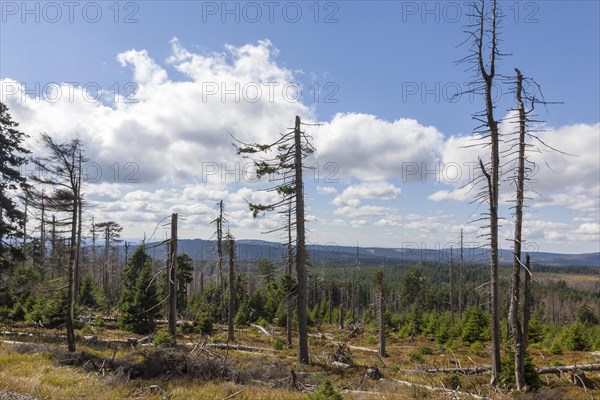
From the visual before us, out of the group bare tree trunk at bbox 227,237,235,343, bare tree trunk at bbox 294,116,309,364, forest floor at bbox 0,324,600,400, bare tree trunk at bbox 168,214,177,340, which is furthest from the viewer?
bare tree trunk at bbox 227,237,235,343

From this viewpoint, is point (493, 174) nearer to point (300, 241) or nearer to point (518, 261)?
point (518, 261)

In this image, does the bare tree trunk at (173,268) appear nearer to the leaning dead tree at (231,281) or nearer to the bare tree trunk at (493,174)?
the leaning dead tree at (231,281)

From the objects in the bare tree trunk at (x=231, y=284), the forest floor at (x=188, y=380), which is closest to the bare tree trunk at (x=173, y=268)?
the bare tree trunk at (x=231, y=284)

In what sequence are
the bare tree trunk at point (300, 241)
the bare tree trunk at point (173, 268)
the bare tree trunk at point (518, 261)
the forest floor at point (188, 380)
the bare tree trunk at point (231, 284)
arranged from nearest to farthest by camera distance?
1. the forest floor at point (188, 380)
2. the bare tree trunk at point (518, 261)
3. the bare tree trunk at point (300, 241)
4. the bare tree trunk at point (173, 268)
5. the bare tree trunk at point (231, 284)

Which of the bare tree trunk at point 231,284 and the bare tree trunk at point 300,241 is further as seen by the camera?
the bare tree trunk at point 231,284

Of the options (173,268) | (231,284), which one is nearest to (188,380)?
(173,268)

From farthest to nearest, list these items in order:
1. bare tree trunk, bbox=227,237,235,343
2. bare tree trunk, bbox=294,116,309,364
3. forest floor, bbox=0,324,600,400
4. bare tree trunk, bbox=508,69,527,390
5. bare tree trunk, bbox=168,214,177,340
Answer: bare tree trunk, bbox=227,237,235,343
bare tree trunk, bbox=168,214,177,340
bare tree trunk, bbox=294,116,309,364
bare tree trunk, bbox=508,69,527,390
forest floor, bbox=0,324,600,400

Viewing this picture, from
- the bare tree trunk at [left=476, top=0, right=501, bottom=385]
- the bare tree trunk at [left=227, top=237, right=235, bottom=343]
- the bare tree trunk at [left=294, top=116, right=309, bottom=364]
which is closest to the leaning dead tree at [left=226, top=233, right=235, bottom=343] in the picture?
the bare tree trunk at [left=227, top=237, right=235, bottom=343]

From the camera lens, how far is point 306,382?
487 inches

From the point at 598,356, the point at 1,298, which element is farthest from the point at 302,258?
the point at 598,356

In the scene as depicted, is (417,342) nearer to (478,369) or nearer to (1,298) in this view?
(478,369)

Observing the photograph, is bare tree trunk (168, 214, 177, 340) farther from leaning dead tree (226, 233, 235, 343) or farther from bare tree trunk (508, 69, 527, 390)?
bare tree trunk (508, 69, 527, 390)

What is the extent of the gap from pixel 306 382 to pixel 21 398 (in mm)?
7958

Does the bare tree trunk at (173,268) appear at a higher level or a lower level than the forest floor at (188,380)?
higher
